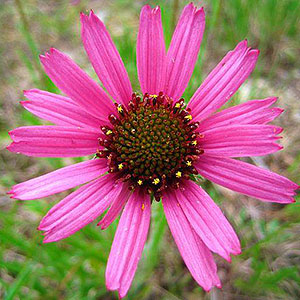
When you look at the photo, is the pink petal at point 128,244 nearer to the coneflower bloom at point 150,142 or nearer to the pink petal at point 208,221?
the coneflower bloom at point 150,142

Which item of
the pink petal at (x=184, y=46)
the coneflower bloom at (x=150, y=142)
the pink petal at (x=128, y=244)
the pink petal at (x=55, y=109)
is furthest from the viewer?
the pink petal at (x=184, y=46)

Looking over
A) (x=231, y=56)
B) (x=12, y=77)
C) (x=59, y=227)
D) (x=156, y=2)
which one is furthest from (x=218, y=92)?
(x=12, y=77)

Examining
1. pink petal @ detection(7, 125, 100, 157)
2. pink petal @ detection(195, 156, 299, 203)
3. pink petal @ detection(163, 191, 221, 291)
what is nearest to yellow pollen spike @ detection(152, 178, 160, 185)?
pink petal @ detection(163, 191, 221, 291)

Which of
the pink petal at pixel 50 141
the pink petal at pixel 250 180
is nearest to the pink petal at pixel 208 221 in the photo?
the pink petal at pixel 250 180

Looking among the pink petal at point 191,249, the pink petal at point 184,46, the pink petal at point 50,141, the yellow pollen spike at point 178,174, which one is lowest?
the pink petal at point 191,249

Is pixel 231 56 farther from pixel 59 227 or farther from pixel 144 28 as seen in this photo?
pixel 59 227

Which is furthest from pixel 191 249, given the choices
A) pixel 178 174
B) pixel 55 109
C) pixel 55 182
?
pixel 55 109

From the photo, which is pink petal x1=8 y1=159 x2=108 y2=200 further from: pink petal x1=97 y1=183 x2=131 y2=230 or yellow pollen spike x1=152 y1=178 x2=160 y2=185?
yellow pollen spike x1=152 y1=178 x2=160 y2=185
